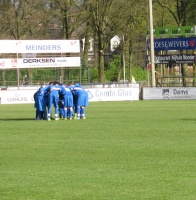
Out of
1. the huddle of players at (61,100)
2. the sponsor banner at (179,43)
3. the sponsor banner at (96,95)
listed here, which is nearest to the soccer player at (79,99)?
the huddle of players at (61,100)

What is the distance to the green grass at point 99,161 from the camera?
12953mm

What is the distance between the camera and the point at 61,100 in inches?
1368

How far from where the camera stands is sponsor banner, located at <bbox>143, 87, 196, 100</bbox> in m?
55.2

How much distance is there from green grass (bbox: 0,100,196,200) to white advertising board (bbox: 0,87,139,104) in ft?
85.4

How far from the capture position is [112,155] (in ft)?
61.1

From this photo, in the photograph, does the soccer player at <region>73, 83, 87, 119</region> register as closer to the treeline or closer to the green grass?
the green grass

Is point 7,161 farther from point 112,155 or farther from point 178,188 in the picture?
point 178,188

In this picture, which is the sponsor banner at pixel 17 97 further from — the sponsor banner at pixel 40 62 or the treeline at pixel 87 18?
the treeline at pixel 87 18

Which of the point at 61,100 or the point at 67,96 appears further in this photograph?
the point at 61,100

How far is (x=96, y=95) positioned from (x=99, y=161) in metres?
39.6

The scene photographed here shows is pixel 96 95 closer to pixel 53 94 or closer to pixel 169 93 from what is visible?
pixel 169 93

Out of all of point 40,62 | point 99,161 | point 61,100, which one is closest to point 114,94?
point 40,62

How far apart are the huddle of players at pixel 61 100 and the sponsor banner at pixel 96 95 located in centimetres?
2058

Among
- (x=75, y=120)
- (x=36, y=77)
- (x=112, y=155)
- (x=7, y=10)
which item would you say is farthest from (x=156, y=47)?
(x=112, y=155)
